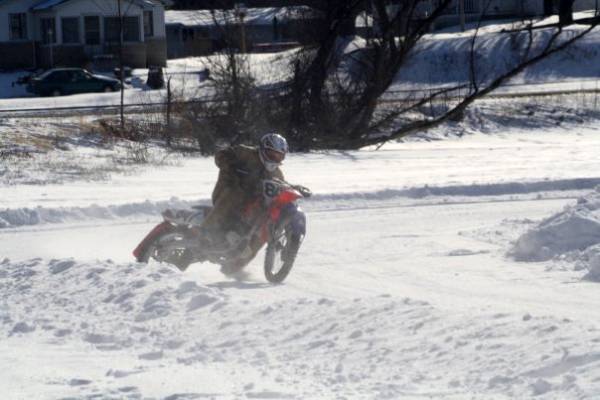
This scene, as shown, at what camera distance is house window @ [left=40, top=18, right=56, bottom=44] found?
220 ft

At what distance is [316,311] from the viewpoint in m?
8.77

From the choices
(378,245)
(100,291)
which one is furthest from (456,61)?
(100,291)

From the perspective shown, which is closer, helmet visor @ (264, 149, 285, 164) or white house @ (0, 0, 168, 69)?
helmet visor @ (264, 149, 285, 164)

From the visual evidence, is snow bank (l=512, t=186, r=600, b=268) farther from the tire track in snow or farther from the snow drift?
the tire track in snow

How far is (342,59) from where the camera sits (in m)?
35.9

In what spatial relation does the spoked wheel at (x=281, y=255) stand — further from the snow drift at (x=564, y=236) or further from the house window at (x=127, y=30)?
the house window at (x=127, y=30)

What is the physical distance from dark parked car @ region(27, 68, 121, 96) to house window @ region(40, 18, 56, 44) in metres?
12.0

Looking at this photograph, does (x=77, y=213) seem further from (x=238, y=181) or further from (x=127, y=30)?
(x=127, y=30)

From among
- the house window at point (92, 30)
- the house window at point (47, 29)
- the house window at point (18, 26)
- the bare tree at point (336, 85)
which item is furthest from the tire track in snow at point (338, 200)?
the house window at point (18, 26)

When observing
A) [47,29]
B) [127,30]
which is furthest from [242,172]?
[47,29]

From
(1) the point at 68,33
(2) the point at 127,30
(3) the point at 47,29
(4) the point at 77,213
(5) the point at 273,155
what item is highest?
(3) the point at 47,29

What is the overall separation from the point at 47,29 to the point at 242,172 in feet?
190

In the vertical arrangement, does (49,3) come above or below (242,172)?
above

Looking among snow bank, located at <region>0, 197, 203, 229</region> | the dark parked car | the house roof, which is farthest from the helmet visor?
the house roof
